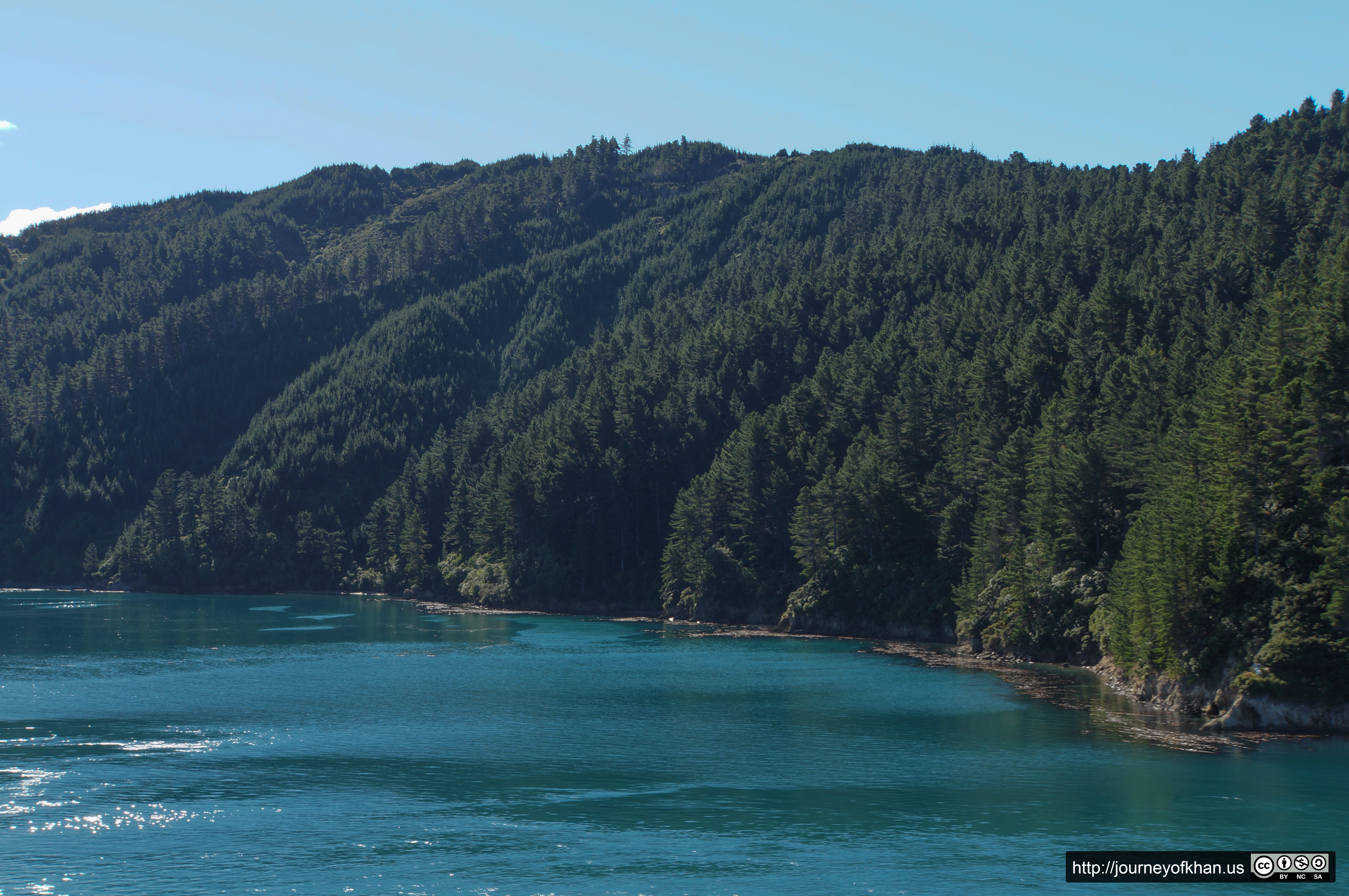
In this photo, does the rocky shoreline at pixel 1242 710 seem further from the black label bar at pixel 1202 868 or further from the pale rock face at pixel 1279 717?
the black label bar at pixel 1202 868

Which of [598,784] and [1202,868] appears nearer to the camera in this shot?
[1202,868]

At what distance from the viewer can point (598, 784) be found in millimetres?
56906

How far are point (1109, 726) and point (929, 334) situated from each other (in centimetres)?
8953

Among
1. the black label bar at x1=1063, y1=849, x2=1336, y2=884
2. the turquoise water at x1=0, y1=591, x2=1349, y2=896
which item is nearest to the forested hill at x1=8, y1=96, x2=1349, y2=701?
the turquoise water at x1=0, y1=591, x2=1349, y2=896

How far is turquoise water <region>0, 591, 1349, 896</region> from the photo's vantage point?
43.7 meters

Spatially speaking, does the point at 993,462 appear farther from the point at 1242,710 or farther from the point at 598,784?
the point at 598,784

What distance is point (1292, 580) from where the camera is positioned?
210ft

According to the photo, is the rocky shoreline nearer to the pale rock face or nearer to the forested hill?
the pale rock face

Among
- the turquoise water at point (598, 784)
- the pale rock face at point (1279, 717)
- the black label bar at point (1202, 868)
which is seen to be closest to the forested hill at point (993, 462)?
the pale rock face at point (1279, 717)

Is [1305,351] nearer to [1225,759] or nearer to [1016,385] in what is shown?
[1225,759]

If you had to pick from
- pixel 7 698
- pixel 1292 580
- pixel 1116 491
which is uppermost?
pixel 1116 491

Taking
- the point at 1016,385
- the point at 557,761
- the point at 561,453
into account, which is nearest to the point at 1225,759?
the point at 557,761

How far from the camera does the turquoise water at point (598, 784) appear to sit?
43.7 meters

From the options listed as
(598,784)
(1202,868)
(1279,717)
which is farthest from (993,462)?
(1202,868)
